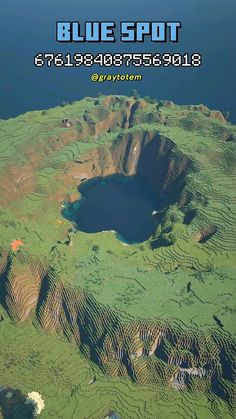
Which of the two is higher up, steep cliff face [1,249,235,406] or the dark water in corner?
the dark water in corner

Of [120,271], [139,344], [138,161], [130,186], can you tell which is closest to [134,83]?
[138,161]

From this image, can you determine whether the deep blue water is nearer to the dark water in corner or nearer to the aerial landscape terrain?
the aerial landscape terrain

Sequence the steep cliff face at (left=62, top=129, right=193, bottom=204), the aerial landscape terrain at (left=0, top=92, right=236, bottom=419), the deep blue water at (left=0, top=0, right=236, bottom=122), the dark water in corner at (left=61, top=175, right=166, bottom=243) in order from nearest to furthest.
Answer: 1. the aerial landscape terrain at (left=0, top=92, right=236, bottom=419)
2. the dark water in corner at (left=61, top=175, right=166, bottom=243)
3. the steep cliff face at (left=62, top=129, right=193, bottom=204)
4. the deep blue water at (left=0, top=0, right=236, bottom=122)

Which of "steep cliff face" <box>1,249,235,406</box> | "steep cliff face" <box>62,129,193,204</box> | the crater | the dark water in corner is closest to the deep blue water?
"steep cliff face" <box>62,129,193,204</box>

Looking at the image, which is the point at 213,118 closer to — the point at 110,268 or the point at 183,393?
the point at 110,268

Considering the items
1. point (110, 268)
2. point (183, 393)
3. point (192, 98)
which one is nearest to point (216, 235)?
point (110, 268)

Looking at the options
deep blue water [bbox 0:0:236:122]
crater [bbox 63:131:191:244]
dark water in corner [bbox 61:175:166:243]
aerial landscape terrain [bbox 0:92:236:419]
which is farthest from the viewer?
deep blue water [bbox 0:0:236:122]
